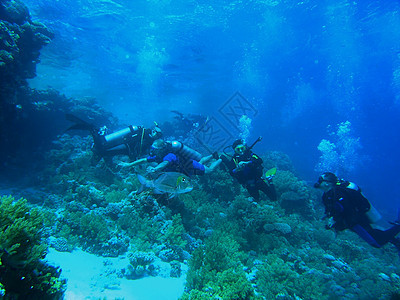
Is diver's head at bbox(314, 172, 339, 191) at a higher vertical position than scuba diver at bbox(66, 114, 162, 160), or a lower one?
lower

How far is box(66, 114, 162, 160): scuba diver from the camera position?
827 centimetres

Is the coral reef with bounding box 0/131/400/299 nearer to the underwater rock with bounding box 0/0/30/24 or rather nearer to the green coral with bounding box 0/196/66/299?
the green coral with bounding box 0/196/66/299

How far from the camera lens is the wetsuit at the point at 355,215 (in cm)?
537

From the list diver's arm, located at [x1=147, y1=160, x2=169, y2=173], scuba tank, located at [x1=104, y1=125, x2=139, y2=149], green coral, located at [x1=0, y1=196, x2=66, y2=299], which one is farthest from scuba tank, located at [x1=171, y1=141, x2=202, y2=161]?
green coral, located at [x1=0, y1=196, x2=66, y2=299]

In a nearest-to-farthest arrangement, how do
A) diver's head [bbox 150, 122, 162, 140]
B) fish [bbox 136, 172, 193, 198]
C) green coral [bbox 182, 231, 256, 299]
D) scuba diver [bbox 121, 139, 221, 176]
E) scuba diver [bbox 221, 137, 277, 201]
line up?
green coral [bbox 182, 231, 256, 299]
fish [bbox 136, 172, 193, 198]
scuba diver [bbox 121, 139, 221, 176]
scuba diver [bbox 221, 137, 277, 201]
diver's head [bbox 150, 122, 162, 140]

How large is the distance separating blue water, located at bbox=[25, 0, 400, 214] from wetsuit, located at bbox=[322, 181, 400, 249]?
61.6 ft

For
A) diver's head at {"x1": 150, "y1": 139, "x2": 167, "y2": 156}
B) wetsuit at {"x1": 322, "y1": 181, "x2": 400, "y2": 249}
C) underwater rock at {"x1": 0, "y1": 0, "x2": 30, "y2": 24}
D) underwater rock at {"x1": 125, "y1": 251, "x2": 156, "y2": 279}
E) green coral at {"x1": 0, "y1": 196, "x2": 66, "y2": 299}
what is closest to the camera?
green coral at {"x1": 0, "y1": 196, "x2": 66, "y2": 299}

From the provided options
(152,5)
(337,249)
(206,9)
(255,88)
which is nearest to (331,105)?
(255,88)

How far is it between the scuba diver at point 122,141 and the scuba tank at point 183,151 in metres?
1.62

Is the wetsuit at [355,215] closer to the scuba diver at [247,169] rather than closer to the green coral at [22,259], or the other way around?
the scuba diver at [247,169]

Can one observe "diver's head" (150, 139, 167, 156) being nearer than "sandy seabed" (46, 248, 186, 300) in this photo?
No

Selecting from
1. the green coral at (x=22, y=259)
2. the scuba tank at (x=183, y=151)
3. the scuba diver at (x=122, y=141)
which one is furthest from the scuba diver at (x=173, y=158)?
the green coral at (x=22, y=259)

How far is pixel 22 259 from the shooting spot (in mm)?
2250

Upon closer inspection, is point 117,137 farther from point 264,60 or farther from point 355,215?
point 264,60
